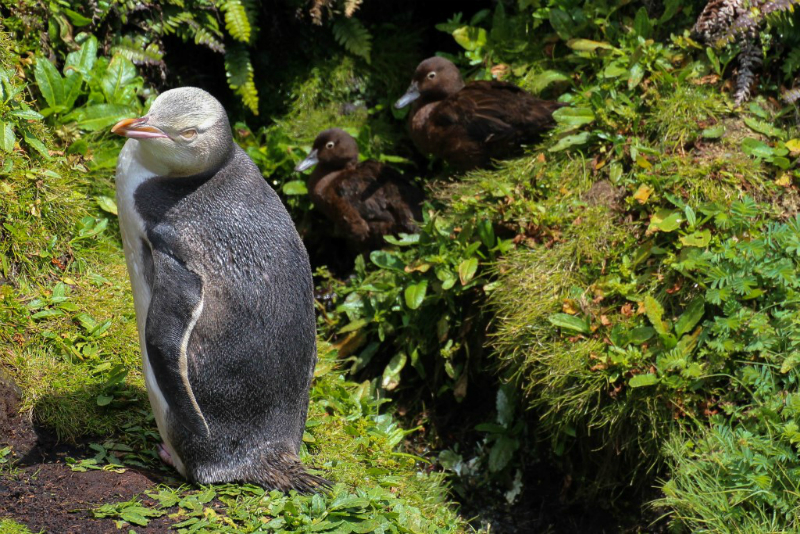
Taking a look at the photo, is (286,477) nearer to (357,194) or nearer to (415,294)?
(415,294)

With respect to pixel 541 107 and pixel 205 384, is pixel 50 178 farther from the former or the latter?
pixel 541 107

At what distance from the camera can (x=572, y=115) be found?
5602 millimetres

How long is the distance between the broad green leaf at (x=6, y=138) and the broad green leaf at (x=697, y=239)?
3674 millimetres

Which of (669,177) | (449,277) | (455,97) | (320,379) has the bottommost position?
(320,379)

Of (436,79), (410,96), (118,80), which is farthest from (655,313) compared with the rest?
(118,80)

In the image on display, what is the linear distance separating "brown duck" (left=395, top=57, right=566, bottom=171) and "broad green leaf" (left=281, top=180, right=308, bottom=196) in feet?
2.91

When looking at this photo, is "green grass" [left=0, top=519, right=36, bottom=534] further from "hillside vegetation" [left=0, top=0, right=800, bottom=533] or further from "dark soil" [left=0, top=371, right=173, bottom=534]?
"hillside vegetation" [left=0, top=0, right=800, bottom=533]

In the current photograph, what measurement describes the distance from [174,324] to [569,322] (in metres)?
2.24

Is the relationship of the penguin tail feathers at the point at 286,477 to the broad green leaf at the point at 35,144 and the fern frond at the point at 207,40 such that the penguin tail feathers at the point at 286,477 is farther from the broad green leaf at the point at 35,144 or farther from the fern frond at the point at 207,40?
the fern frond at the point at 207,40

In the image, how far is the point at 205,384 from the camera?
11.4 ft

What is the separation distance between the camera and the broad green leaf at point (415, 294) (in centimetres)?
527

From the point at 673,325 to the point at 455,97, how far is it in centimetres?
229

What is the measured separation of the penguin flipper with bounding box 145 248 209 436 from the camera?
3.40m

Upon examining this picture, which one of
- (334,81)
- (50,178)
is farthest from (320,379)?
(334,81)
